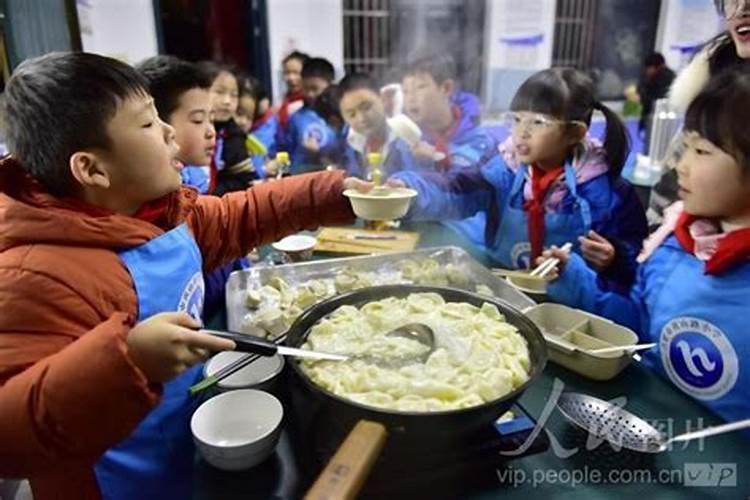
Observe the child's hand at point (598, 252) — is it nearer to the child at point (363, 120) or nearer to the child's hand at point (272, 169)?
the child at point (363, 120)

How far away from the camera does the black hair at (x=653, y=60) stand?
430 cm

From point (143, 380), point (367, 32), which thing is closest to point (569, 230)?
point (143, 380)

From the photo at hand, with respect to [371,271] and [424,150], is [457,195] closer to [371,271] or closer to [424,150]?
[424,150]

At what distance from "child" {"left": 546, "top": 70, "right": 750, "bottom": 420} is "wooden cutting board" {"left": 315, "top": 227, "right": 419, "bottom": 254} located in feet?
2.86

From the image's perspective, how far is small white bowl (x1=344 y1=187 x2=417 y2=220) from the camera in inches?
50.4

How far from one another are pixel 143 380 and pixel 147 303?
0.28 metres

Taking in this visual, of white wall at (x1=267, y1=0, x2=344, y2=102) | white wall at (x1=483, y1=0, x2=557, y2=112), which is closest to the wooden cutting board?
white wall at (x1=483, y1=0, x2=557, y2=112)

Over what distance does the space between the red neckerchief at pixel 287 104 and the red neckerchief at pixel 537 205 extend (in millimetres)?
2676

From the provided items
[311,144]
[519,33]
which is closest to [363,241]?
[311,144]

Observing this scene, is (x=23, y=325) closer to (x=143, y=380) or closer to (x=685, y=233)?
(x=143, y=380)

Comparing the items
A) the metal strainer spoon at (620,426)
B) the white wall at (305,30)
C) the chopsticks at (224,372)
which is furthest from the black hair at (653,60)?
the chopsticks at (224,372)

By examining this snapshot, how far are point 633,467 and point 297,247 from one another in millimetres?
1194

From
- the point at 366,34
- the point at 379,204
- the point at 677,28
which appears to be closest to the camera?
the point at 379,204

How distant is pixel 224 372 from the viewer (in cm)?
106
